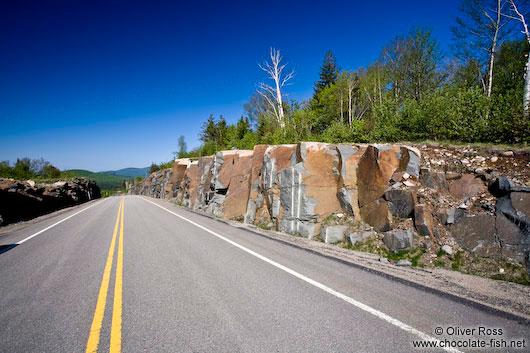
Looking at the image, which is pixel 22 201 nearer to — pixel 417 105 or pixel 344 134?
pixel 344 134

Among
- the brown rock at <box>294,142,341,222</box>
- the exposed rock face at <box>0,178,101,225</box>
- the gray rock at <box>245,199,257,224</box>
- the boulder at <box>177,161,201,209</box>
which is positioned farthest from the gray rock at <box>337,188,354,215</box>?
the exposed rock face at <box>0,178,101,225</box>

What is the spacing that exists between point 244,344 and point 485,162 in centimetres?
805

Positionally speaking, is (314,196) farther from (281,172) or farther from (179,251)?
(179,251)

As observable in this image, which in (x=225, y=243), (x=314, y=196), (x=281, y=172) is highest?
(x=281, y=172)

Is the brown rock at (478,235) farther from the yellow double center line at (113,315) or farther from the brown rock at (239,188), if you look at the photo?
the brown rock at (239,188)

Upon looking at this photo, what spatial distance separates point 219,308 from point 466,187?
7.15 m

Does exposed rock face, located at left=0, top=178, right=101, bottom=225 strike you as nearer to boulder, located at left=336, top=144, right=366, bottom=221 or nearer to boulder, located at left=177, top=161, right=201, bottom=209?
boulder, located at left=177, top=161, right=201, bottom=209

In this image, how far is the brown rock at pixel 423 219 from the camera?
603 centimetres

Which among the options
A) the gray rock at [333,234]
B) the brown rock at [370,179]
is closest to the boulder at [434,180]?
the brown rock at [370,179]

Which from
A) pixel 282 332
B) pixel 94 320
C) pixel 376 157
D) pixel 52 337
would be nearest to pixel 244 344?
pixel 282 332

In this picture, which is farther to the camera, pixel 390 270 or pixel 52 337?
pixel 390 270

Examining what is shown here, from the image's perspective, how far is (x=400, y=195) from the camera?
6969 millimetres

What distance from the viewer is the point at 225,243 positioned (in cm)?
744

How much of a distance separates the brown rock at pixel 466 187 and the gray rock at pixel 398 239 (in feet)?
5.66
